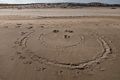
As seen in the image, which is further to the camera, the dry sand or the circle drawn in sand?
the circle drawn in sand

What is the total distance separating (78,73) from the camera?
10.4 m

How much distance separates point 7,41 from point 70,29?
12.0 ft

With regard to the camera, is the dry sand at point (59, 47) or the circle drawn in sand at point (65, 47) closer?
the dry sand at point (59, 47)

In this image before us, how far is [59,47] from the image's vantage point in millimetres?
12578

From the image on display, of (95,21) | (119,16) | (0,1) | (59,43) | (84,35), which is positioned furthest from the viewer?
(0,1)

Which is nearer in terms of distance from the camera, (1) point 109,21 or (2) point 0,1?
(1) point 109,21

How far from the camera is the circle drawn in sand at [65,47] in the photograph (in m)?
11.4

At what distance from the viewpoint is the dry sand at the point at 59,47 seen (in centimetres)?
1045

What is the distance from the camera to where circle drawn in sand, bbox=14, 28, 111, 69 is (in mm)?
11414

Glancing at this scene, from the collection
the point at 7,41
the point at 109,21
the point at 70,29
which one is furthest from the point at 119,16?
the point at 7,41

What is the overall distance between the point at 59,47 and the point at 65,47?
291 millimetres

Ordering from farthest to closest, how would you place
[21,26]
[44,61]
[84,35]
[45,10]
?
[45,10], [21,26], [84,35], [44,61]

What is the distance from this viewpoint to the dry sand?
10.4 m

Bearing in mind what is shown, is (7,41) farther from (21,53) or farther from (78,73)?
(78,73)
